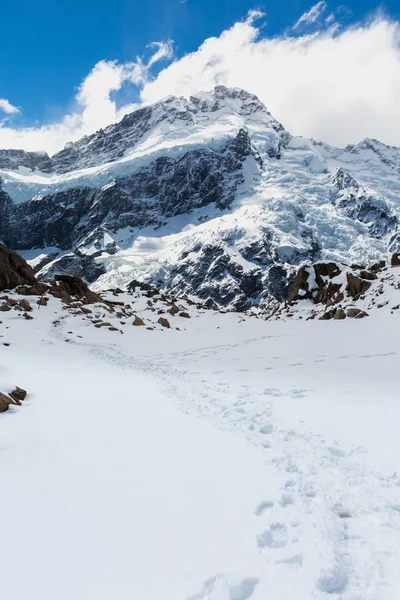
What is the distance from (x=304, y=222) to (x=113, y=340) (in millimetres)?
188730

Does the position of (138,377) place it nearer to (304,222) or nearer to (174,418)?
(174,418)

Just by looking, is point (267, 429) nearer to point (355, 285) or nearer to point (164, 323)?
point (355, 285)

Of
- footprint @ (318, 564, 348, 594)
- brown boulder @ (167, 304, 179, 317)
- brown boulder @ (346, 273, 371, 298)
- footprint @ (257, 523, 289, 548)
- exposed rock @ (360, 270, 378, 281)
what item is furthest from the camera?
brown boulder @ (167, 304, 179, 317)

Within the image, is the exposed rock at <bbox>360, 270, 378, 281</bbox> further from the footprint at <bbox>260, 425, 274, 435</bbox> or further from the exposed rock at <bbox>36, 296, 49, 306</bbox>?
the exposed rock at <bbox>36, 296, 49, 306</bbox>

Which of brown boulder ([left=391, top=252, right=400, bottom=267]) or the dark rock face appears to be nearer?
brown boulder ([left=391, top=252, right=400, bottom=267])

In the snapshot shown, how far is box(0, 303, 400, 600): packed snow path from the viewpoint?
297cm

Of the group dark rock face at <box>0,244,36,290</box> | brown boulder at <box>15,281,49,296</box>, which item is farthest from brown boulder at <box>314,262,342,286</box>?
dark rock face at <box>0,244,36,290</box>

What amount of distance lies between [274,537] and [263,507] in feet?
1.89

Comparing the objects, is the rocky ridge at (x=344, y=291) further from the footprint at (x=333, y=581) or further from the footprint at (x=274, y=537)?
the footprint at (x=333, y=581)

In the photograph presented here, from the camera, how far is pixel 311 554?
3.31 m

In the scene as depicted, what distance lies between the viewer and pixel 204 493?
4422 mm

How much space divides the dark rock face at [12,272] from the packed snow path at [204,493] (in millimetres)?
32977

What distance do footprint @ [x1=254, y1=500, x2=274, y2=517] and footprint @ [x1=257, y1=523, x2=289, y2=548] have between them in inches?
10.9

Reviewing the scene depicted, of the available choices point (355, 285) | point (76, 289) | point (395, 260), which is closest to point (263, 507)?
point (355, 285)
